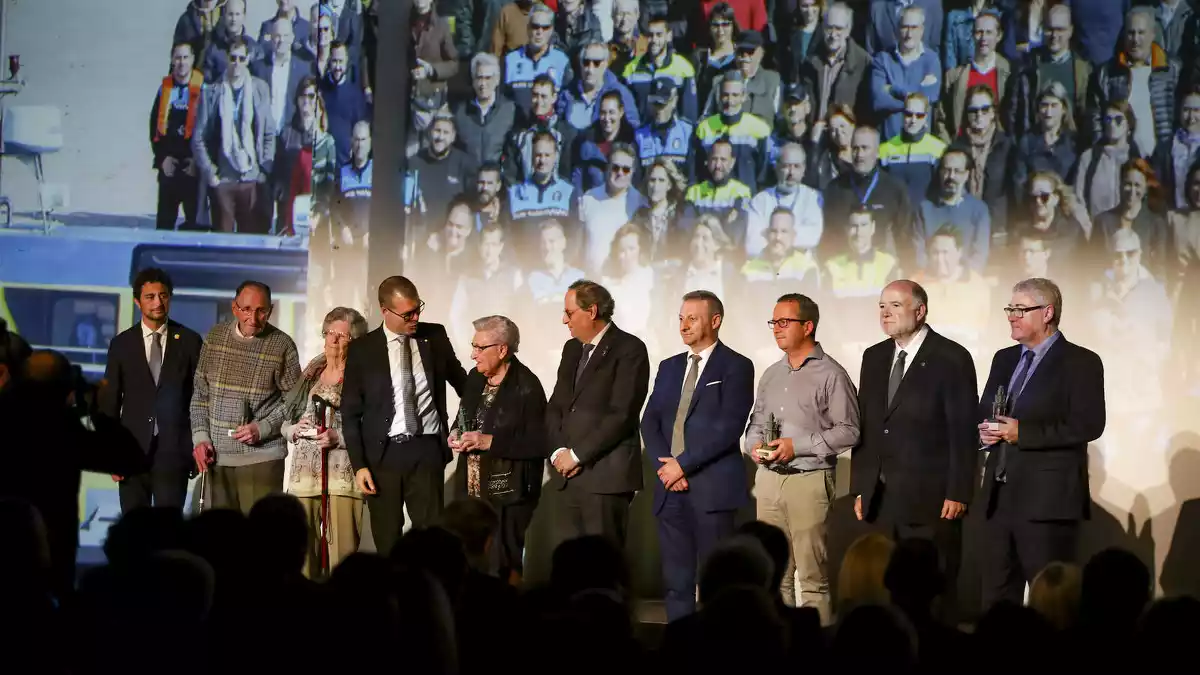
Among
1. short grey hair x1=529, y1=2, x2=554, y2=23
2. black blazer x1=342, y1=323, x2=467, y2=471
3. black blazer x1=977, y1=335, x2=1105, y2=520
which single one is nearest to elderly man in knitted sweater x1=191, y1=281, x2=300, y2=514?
black blazer x1=342, y1=323, x2=467, y2=471

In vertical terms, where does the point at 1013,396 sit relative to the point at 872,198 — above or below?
below

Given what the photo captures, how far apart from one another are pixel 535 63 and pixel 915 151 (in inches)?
79.9

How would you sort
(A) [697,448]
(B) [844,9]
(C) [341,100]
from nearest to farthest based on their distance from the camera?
(A) [697,448] < (B) [844,9] < (C) [341,100]

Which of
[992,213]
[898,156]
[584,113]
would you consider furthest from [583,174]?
[992,213]

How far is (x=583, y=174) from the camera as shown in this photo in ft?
24.5

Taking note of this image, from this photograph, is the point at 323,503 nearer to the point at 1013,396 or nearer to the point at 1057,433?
the point at 1013,396

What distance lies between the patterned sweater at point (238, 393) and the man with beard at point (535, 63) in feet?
6.69

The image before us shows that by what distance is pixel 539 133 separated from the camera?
7496 millimetres

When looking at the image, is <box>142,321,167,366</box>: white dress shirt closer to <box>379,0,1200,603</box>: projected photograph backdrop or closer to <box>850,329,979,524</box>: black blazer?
<box>379,0,1200,603</box>: projected photograph backdrop

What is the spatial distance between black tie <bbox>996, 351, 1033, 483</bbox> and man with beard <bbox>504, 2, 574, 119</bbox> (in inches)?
118

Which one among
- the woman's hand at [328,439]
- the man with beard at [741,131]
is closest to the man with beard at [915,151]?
the man with beard at [741,131]

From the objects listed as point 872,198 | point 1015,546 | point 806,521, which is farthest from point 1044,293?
point 872,198

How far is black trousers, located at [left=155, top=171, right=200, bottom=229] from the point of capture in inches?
307

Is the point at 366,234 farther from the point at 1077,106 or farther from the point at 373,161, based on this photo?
the point at 1077,106
